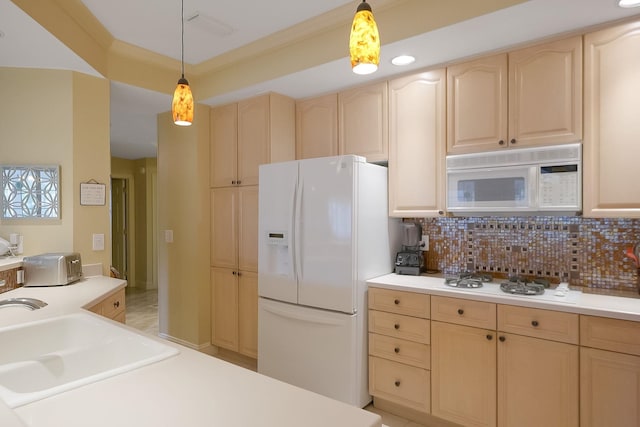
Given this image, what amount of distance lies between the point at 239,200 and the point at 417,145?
1.63m

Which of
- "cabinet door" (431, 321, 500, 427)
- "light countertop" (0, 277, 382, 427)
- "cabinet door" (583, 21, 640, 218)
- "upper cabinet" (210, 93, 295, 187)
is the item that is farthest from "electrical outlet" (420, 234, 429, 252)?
"light countertop" (0, 277, 382, 427)

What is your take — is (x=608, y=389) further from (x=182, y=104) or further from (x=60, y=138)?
(x=60, y=138)

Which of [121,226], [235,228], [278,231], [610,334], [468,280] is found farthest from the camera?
[121,226]

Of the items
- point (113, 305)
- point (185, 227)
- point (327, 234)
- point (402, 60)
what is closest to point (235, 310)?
point (185, 227)

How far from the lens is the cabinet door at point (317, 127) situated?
3.07m

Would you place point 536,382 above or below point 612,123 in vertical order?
below

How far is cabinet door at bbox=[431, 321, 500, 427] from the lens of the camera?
2100 millimetres

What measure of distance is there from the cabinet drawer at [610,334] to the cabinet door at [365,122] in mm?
1571

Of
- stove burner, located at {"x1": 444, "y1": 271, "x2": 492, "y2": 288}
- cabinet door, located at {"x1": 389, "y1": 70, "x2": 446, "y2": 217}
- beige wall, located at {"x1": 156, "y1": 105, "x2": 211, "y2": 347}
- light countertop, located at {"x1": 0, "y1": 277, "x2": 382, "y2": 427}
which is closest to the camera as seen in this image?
light countertop, located at {"x1": 0, "y1": 277, "x2": 382, "y2": 427}

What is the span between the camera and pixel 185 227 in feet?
11.9

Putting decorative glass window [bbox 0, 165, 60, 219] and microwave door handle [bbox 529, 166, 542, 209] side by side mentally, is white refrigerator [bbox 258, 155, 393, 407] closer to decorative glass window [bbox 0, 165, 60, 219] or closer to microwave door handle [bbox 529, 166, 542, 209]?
microwave door handle [bbox 529, 166, 542, 209]

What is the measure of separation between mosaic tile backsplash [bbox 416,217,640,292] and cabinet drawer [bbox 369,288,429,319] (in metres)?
0.60

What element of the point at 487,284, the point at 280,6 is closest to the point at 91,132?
the point at 280,6

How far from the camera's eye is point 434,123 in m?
2.55
